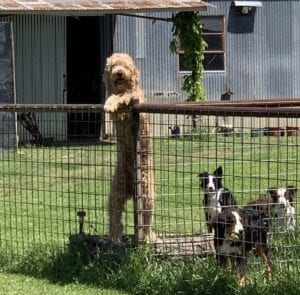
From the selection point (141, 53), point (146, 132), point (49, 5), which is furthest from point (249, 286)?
point (141, 53)

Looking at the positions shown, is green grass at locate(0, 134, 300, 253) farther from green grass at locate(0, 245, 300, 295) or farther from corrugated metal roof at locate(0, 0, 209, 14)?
corrugated metal roof at locate(0, 0, 209, 14)

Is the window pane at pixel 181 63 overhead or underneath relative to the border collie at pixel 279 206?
overhead

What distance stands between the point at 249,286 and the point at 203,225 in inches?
68.7

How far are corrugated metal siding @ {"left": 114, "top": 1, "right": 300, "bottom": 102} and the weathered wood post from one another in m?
16.1

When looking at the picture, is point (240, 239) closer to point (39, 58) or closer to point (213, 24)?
point (39, 58)

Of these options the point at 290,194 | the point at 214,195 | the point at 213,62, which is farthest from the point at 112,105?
the point at 213,62

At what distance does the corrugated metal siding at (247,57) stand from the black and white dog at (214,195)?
14871mm

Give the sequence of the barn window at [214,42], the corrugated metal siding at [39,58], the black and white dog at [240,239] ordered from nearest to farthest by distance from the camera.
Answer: the black and white dog at [240,239] → the corrugated metal siding at [39,58] → the barn window at [214,42]

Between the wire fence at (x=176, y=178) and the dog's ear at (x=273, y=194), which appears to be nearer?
the wire fence at (x=176, y=178)

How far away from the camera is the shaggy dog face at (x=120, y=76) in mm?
7879

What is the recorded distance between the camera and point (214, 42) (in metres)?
24.8

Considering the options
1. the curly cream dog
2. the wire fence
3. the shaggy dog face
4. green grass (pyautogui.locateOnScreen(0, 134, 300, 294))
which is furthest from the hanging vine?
the curly cream dog

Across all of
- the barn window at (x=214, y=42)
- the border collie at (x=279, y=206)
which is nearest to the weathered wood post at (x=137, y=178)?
the border collie at (x=279, y=206)

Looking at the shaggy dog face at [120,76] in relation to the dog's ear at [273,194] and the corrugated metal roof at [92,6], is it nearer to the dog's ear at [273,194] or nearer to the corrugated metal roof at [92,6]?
the dog's ear at [273,194]
